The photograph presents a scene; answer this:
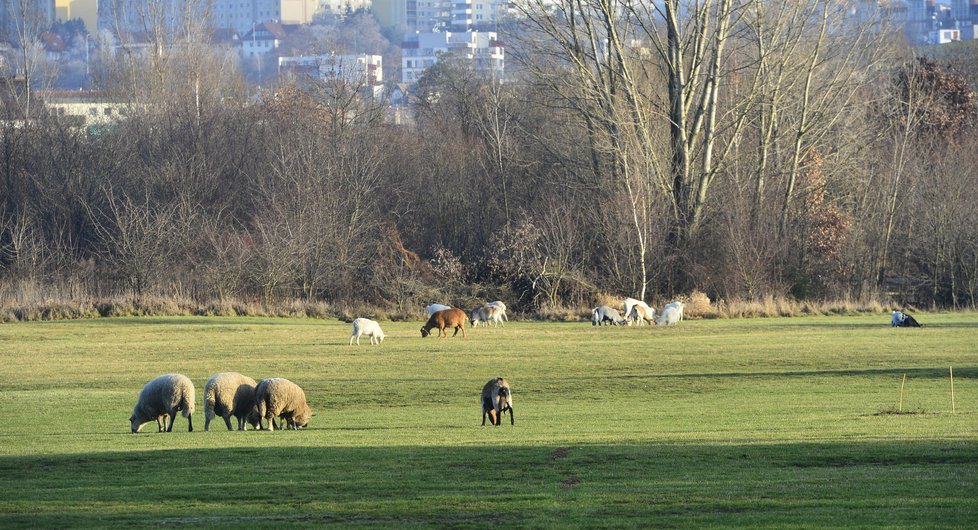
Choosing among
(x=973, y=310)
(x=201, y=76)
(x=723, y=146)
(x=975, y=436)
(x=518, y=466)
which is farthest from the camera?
(x=201, y=76)

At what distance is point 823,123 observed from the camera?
244ft

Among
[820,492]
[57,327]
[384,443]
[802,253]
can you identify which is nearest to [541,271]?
[802,253]

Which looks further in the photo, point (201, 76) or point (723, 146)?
point (201, 76)

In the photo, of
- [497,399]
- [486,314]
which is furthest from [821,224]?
[497,399]

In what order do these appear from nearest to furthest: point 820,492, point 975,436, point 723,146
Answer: point 820,492, point 975,436, point 723,146

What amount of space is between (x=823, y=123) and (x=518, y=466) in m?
59.9

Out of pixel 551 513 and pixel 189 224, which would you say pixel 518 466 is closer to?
pixel 551 513

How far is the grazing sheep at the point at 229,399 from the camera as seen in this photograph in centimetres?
2506

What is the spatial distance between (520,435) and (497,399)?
178cm

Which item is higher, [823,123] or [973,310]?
[823,123]

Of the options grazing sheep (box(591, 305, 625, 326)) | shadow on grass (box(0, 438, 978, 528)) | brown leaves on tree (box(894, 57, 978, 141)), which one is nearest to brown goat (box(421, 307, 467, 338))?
grazing sheep (box(591, 305, 625, 326))

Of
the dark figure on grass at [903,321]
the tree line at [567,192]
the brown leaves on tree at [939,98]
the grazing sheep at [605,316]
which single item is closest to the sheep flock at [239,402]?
the dark figure on grass at [903,321]

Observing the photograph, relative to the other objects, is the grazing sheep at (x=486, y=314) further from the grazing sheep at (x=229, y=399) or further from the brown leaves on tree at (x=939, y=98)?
the brown leaves on tree at (x=939, y=98)

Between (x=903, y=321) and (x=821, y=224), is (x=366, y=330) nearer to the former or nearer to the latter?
(x=903, y=321)
